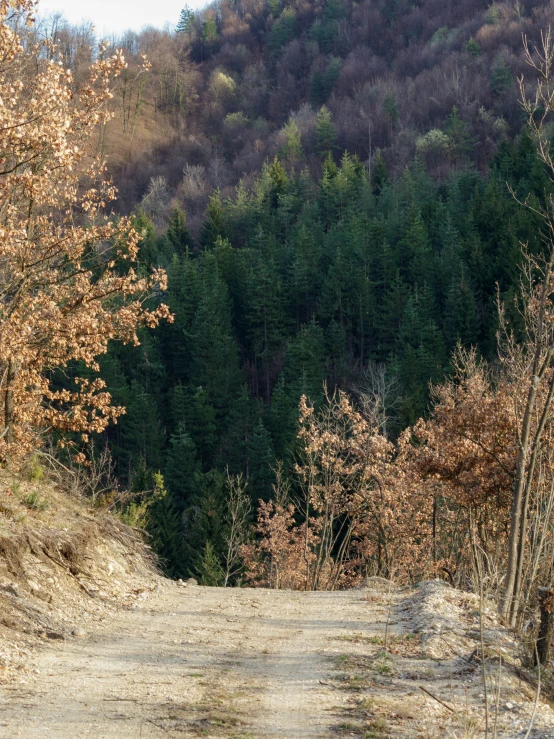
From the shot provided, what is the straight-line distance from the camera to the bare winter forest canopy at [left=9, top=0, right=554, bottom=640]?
35.6 feet

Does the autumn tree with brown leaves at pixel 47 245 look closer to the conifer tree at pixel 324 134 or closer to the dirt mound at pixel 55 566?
the dirt mound at pixel 55 566

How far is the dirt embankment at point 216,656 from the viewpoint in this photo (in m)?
5.85

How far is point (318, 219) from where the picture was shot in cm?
7031

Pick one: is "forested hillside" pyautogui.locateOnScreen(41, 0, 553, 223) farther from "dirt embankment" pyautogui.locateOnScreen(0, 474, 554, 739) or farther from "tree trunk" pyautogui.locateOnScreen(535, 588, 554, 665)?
"tree trunk" pyautogui.locateOnScreen(535, 588, 554, 665)

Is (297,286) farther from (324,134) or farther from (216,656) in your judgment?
(216,656)

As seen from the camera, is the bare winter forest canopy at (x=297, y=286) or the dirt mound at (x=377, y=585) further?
the dirt mound at (x=377, y=585)

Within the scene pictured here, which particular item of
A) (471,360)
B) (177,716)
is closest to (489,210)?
(471,360)

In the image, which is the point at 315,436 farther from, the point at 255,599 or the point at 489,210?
the point at 489,210

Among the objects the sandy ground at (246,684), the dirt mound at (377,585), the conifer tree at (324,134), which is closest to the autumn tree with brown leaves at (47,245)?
the sandy ground at (246,684)

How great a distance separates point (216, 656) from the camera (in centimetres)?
782

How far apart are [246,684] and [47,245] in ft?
21.7

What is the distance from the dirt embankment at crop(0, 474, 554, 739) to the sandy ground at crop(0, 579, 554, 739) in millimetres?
19

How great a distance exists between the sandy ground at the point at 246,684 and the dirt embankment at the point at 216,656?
2 cm

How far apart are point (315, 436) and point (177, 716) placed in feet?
64.3
